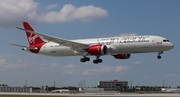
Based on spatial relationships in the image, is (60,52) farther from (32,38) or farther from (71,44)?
(32,38)

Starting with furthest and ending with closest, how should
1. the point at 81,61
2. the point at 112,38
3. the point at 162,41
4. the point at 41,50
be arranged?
the point at 41,50 < the point at 81,61 < the point at 112,38 < the point at 162,41

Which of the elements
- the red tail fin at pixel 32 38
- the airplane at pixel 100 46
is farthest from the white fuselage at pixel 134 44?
the red tail fin at pixel 32 38

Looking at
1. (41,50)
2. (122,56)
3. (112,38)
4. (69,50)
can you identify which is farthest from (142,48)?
(41,50)

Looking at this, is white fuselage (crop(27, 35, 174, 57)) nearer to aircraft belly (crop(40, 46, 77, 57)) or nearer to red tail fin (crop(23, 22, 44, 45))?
aircraft belly (crop(40, 46, 77, 57))

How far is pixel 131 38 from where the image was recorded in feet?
231

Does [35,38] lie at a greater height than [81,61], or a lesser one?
greater

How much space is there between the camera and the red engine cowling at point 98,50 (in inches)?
2836

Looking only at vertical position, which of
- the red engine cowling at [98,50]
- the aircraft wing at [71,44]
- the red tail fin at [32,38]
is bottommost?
the red engine cowling at [98,50]

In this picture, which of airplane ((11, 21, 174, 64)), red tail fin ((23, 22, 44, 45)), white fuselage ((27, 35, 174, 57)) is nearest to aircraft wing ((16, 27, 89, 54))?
airplane ((11, 21, 174, 64))

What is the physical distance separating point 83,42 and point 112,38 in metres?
7.22

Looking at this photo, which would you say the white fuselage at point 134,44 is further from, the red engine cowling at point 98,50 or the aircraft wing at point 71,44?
the aircraft wing at point 71,44

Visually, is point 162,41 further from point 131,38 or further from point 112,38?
point 112,38

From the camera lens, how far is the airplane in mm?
68938

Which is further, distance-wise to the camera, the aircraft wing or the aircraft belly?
the aircraft belly
